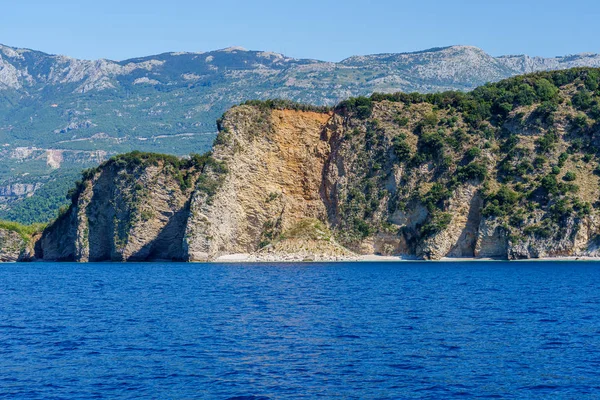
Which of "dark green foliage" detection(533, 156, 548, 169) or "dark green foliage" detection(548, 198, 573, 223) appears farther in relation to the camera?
"dark green foliage" detection(533, 156, 548, 169)

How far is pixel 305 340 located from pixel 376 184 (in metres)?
80.6

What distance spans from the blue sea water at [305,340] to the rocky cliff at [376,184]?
111 ft

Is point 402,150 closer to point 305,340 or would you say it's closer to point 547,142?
point 547,142

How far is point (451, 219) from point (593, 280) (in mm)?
36161

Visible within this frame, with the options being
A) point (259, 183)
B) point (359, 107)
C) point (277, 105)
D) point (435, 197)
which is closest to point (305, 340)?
point (435, 197)

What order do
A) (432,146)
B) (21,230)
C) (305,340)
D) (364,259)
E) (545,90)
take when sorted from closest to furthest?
(305,340) → (364,259) → (432,146) → (545,90) → (21,230)

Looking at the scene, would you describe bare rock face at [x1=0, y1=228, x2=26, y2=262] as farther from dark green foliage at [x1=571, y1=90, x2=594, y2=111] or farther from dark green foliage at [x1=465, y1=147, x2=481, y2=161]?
dark green foliage at [x1=571, y1=90, x2=594, y2=111]

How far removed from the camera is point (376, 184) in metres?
123

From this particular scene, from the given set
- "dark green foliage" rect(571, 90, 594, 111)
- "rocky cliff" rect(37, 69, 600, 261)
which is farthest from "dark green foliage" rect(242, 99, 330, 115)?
"dark green foliage" rect(571, 90, 594, 111)

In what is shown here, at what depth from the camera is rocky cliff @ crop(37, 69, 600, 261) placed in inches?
4400

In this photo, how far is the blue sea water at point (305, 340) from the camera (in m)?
34.1

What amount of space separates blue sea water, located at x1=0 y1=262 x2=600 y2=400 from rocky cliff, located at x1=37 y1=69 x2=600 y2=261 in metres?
33.7

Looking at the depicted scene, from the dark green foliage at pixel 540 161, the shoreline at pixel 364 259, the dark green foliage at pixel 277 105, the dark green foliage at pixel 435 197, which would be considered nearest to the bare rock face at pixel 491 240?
the shoreline at pixel 364 259

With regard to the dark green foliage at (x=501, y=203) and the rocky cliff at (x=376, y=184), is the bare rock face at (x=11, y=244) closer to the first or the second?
the rocky cliff at (x=376, y=184)
